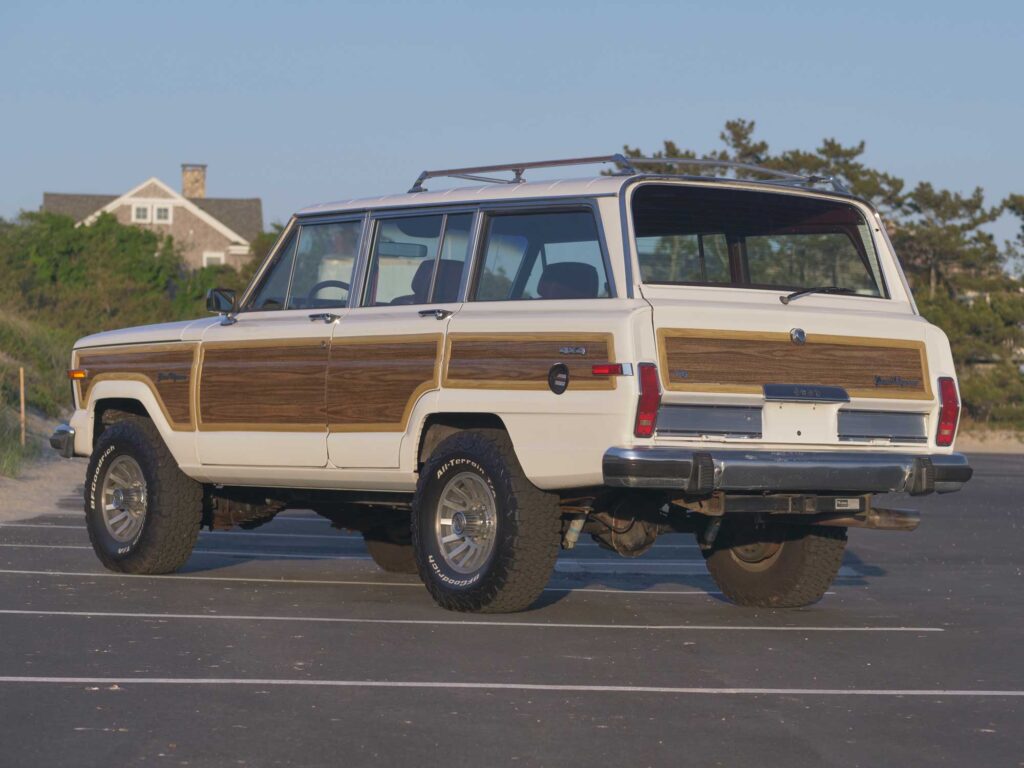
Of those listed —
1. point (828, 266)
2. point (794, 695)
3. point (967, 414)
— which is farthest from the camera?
point (967, 414)

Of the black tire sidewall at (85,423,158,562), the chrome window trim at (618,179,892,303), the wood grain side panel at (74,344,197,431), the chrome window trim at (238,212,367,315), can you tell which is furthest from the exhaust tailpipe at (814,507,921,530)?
the black tire sidewall at (85,423,158,562)

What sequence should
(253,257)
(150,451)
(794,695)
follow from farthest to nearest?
1. (253,257)
2. (150,451)
3. (794,695)

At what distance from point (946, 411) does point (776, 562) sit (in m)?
1.46

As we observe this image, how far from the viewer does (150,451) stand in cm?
1159

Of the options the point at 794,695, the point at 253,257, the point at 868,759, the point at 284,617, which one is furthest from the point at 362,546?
the point at 253,257

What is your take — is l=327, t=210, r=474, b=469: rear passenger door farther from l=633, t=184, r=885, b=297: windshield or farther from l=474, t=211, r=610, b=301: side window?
l=633, t=184, r=885, b=297: windshield

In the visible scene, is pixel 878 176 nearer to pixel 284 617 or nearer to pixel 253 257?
pixel 253 257

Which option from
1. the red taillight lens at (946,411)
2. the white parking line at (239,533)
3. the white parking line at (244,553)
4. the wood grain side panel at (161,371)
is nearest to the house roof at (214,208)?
the white parking line at (239,533)

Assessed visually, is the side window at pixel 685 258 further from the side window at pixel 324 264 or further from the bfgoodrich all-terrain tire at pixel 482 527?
the side window at pixel 324 264

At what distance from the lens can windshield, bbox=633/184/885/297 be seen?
1001 cm

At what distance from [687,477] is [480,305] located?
1727 mm

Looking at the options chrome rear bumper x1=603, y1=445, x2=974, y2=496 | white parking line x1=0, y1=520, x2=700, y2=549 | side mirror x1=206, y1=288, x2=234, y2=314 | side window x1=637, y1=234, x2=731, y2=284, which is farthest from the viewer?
white parking line x1=0, y1=520, x2=700, y2=549

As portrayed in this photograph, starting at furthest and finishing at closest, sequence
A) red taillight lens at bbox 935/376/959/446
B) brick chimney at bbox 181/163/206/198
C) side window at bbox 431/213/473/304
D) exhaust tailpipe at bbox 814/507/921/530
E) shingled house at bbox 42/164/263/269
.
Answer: brick chimney at bbox 181/163/206/198, shingled house at bbox 42/164/263/269, side window at bbox 431/213/473/304, red taillight lens at bbox 935/376/959/446, exhaust tailpipe at bbox 814/507/921/530

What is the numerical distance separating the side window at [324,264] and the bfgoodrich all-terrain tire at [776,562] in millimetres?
2702
